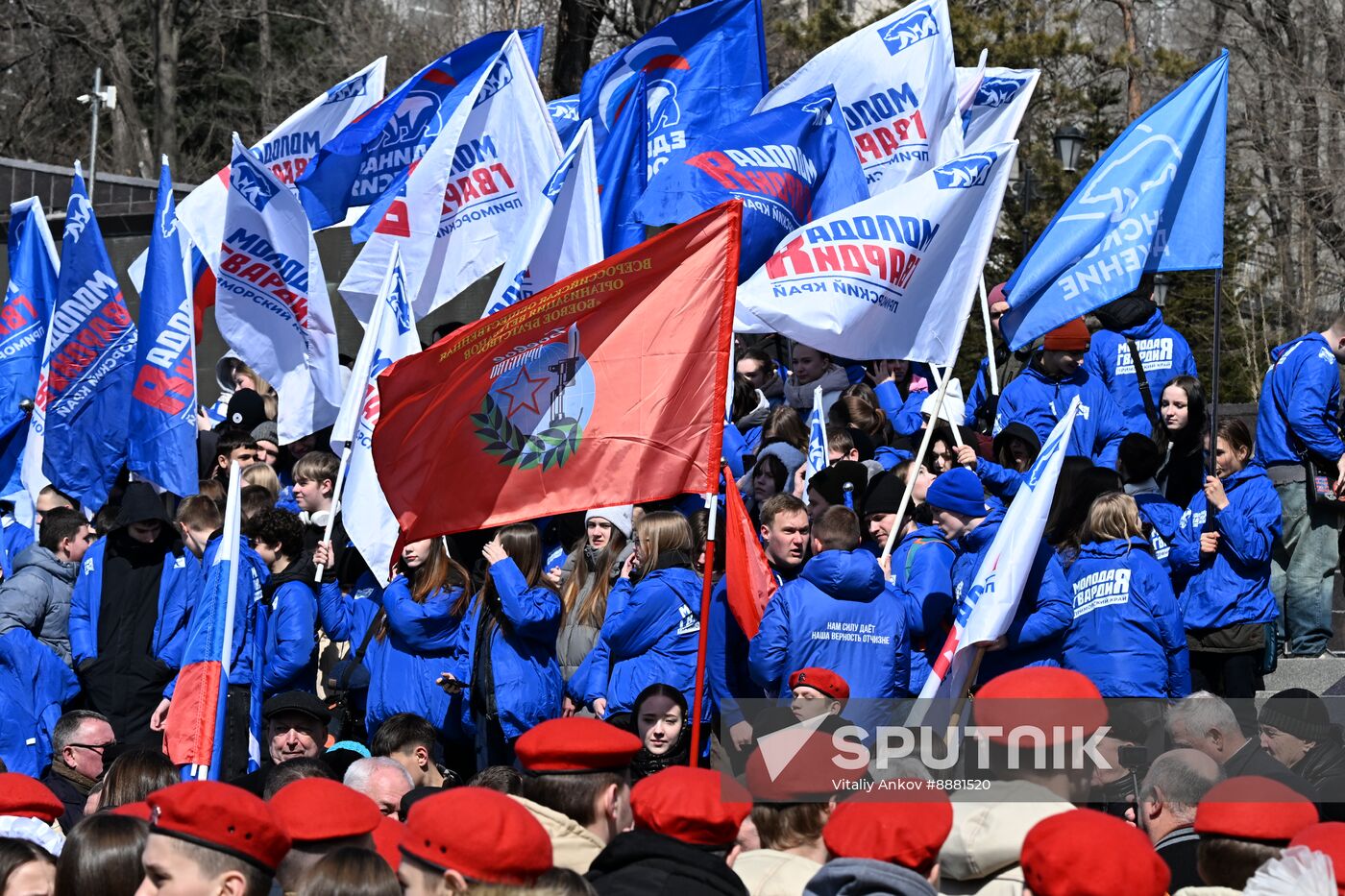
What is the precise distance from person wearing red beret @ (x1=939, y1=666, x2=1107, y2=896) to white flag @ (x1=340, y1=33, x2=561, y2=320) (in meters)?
6.98

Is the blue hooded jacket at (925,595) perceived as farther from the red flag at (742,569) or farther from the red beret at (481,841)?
the red beret at (481,841)

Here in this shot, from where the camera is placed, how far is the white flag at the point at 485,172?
12336mm

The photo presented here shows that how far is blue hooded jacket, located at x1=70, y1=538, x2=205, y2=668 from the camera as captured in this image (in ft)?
31.0

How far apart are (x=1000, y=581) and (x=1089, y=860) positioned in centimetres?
337

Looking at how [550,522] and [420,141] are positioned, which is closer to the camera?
[550,522]

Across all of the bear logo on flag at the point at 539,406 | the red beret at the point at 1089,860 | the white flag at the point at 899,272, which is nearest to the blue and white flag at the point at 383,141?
the white flag at the point at 899,272

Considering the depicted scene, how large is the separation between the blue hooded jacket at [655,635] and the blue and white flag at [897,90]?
15.4 ft

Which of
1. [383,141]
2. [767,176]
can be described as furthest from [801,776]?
[383,141]

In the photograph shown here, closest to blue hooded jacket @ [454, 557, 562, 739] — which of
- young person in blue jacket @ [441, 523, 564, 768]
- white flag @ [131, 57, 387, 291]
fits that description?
young person in blue jacket @ [441, 523, 564, 768]

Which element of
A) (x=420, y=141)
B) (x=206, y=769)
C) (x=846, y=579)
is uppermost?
(x=420, y=141)

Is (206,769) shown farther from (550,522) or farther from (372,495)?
(550,522)

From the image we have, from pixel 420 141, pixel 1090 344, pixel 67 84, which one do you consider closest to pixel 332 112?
pixel 420 141

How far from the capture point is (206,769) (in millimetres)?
7863

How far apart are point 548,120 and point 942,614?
17.7ft
